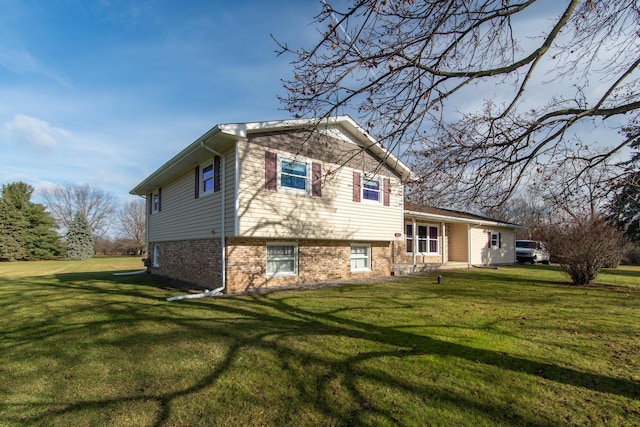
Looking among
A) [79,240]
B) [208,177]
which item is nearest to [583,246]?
[208,177]

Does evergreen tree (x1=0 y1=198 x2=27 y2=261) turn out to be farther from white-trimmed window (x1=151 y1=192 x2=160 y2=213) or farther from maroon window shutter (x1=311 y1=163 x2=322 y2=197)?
maroon window shutter (x1=311 y1=163 x2=322 y2=197)

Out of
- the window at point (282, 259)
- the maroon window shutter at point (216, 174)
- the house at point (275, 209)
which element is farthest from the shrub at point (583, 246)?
the maroon window shutter at point (216, 174)

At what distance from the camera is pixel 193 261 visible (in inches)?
491

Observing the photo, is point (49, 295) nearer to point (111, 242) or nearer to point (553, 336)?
point (553, 336)

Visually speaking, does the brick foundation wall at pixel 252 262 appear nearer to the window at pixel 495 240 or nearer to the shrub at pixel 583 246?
the shrub at pixel 583 246

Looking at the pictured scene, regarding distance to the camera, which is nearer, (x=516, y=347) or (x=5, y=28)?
(x=516, y=347)

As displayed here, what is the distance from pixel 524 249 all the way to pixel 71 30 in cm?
3296

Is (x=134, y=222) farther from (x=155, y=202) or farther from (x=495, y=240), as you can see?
(x=495, y=240)

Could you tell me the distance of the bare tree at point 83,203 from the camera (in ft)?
171

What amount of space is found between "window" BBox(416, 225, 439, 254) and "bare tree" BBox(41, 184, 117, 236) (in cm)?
5274

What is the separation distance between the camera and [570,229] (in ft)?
41.3

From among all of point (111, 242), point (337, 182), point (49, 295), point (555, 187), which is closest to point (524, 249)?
point (337, 182)

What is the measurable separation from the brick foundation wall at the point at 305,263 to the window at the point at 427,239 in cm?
518

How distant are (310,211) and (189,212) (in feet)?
16.2
